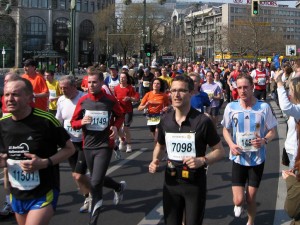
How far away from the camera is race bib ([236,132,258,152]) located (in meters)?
5.12

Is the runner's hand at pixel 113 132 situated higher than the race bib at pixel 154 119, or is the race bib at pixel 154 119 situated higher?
the runner's hand at pixel 113 132

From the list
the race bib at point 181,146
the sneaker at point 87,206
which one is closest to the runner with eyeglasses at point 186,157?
the race bib at point 181,146

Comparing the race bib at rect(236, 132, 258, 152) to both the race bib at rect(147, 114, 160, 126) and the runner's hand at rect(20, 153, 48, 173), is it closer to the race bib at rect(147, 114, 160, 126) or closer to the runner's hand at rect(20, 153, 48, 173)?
the runner's hand at rect(20, 153, 48, 173)

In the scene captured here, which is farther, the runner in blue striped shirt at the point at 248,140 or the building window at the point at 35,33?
the building window at the point at 35,33

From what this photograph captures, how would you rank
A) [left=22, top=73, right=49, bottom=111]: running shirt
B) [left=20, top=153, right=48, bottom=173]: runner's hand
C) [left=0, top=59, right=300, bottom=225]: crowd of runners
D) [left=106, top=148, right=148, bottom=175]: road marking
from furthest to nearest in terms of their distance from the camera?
1. [left=106, top=148, right=148, bottom=175]: road marking
2. [left=22, top=73, right=49, bottom=111]: running shirt
3. [left=0, top=59, right=300, bottom=225]: crowd of runners
4. [left=20, top=153, right=48, bottom=173]: runner's hand

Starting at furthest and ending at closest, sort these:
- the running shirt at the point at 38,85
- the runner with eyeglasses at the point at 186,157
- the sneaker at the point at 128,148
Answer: the sneaker at the point at 128,148 < the running shirt at the point at 38,85 < the runner with eyeglasses at the point at 186,157

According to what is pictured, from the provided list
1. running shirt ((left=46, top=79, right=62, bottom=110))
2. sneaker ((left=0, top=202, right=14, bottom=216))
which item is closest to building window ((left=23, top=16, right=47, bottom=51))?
running shirt ((left=46, top=79, right=62, bottom=110))

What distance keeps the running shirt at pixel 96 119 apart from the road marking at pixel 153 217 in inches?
39.1

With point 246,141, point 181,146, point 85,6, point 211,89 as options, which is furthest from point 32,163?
point 85,6

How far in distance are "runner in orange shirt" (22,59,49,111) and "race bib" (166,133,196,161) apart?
14.5 ft

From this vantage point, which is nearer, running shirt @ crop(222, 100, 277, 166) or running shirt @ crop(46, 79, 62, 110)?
running shirt @ crop(222, 100, 277, 166)

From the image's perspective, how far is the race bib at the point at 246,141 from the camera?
16.8ft

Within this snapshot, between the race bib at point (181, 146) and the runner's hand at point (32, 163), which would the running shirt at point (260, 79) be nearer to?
the race bib at point (181, 146)

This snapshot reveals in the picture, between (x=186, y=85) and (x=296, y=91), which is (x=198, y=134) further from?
(x=296, y=91)
